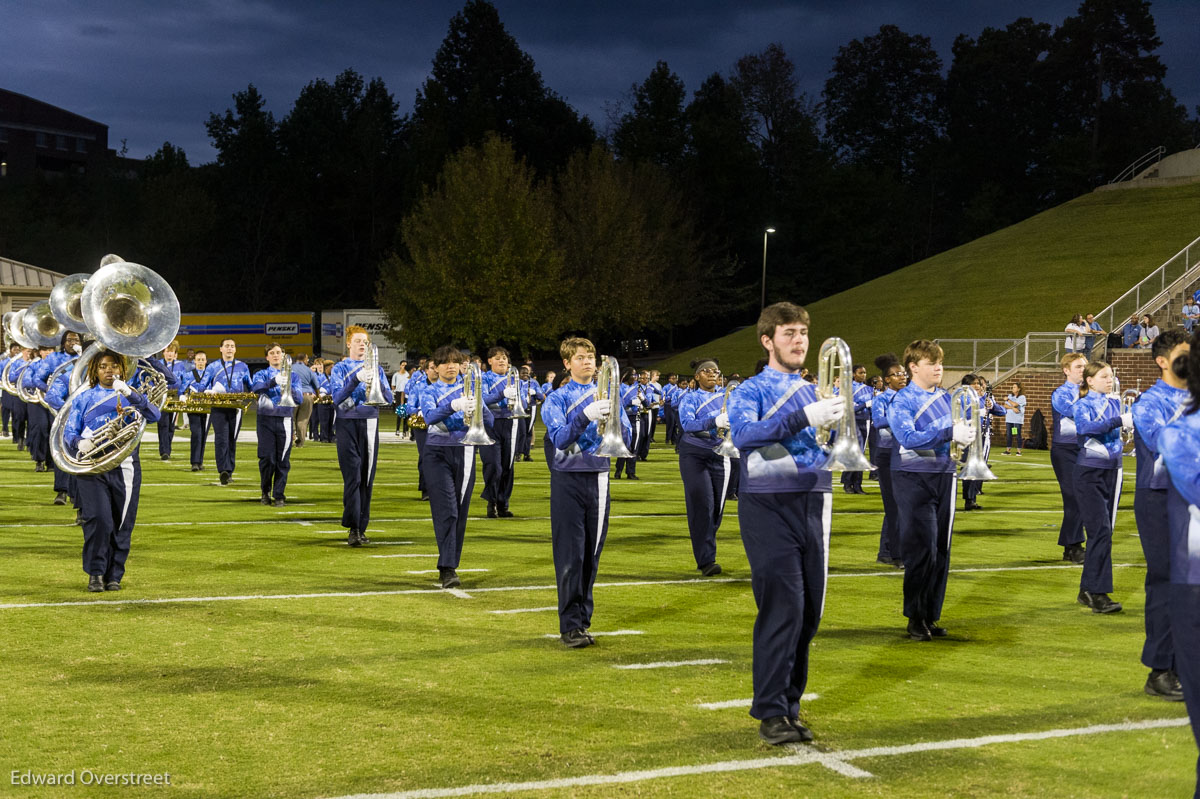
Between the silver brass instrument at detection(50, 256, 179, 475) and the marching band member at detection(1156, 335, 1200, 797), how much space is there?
751 centimetres

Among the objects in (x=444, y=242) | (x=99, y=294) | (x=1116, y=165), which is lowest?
(x=99, y=294)

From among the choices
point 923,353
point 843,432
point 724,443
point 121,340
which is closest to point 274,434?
point 121,340

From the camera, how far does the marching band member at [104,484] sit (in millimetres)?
9297

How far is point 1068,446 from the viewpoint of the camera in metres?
10.9

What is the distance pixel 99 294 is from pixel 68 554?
2497mm

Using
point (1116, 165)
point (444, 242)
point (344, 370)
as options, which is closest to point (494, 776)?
point (344, 370)

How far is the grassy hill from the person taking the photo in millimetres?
45625

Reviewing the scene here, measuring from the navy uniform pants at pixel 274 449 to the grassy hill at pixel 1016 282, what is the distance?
27.4 m

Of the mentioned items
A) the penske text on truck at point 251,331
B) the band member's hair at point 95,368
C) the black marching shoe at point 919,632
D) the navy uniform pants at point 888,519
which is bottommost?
the black marching shoe at point 919,632

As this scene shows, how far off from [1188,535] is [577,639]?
4.32m

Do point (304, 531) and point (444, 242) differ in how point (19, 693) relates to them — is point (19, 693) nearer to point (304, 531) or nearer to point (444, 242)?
point (304, 531)

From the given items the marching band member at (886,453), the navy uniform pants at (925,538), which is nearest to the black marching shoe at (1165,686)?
the navy uniform pants at (925,538)

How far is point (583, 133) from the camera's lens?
74.0 meters

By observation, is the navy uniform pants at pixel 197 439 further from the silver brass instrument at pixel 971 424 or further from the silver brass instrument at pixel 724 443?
the silver brass instrument at pixel 971 424
